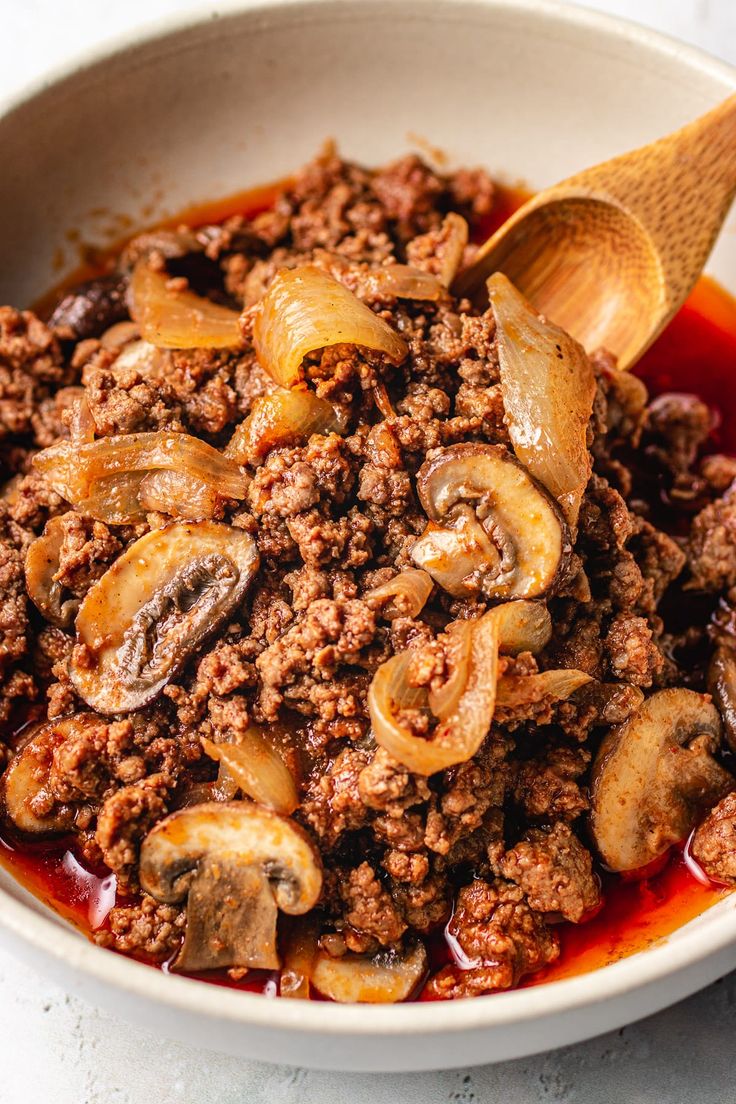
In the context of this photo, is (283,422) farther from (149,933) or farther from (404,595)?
(149,933)

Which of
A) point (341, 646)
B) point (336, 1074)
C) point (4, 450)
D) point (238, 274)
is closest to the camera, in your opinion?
point (341, 646)

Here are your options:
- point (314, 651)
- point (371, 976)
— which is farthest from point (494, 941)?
point (314, 651)

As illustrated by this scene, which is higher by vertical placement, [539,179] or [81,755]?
[539,179]

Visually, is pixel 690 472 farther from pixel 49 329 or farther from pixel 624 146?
pixel 49 329

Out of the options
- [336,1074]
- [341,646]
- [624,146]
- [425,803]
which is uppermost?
[624,146]

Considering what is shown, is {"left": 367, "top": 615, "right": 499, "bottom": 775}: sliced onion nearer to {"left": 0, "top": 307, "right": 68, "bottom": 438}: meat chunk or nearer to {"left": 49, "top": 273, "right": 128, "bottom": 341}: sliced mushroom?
{"left": 0, "top": 307, "right": 68, "bottom": 438}: meat chunk

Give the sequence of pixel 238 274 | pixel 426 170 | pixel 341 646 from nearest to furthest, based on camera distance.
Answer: pixel 341 646
pixel 238 274
pixel 426 170

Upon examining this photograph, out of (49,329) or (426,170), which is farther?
(426,170)

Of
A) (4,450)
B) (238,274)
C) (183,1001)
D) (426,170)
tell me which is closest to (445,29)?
(426,170)
